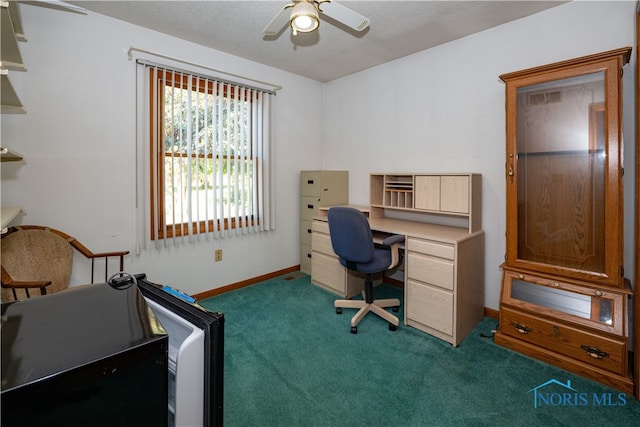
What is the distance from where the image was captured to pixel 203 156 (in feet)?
9.87

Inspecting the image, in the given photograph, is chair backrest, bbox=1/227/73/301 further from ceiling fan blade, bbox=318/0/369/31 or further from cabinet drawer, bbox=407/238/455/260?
cabinet drawer, bbox=407/238/455/260

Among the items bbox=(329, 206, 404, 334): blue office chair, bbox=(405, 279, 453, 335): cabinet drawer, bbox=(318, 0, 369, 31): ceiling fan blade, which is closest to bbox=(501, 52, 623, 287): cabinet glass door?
bbox=(405, 279, 453, 335): cabinet drawer

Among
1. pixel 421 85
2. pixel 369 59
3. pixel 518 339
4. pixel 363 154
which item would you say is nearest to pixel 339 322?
pixel 518 339

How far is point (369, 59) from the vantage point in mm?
3354

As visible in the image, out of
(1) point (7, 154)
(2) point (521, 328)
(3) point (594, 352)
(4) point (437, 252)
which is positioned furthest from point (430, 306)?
(1) point (7, 154)

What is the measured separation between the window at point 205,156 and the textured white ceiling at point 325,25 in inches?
15.4

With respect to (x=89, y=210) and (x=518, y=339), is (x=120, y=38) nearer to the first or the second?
(x=89, y=210)

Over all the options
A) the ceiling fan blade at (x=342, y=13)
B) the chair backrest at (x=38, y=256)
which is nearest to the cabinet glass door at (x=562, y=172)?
the ceiling fan blade at (x=342, y=13)

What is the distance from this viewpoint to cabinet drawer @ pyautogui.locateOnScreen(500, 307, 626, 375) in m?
1.84

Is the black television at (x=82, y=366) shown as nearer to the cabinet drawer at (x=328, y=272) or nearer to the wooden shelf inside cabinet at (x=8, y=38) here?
the wooden shelf inside cabinet at (x=8, y=38)

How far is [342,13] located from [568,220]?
2049 millimetres

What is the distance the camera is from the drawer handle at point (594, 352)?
6.16 feet

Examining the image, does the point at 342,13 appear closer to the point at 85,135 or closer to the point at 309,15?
the point at 309,15

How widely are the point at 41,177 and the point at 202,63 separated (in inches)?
66.1
